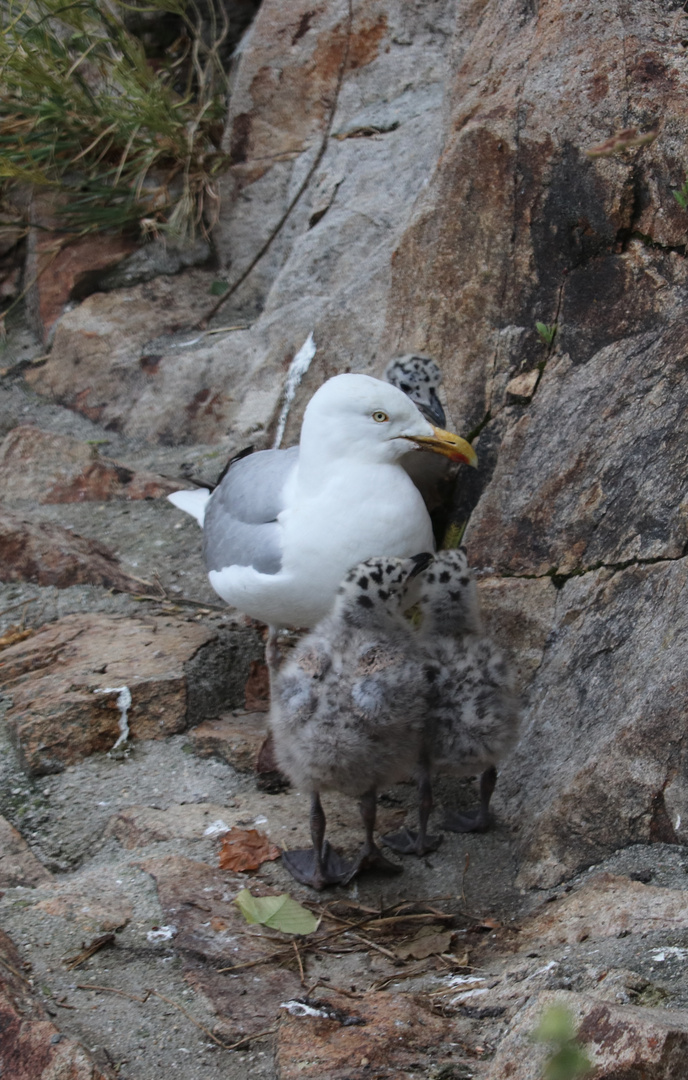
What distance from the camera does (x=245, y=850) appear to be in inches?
137

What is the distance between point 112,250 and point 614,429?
4.32 m

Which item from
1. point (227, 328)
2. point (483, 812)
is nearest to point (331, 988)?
point (483, 812)

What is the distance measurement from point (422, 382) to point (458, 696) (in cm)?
137

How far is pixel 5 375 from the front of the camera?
6828 millimetres

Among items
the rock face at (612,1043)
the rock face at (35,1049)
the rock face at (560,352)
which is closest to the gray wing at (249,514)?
the rock face at (560,352)

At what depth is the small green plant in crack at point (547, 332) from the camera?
158 inches

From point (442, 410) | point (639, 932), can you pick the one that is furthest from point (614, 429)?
point (639, 932)

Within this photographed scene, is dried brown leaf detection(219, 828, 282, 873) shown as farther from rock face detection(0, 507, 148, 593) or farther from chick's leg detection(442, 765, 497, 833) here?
rock face detection(0, 507, 148, 593)

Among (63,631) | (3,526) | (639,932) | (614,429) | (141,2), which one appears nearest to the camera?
(639,932)

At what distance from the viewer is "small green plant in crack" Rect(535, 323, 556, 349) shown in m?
4.01

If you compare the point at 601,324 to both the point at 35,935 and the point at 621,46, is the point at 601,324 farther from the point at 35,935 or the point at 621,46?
the point at 35,935

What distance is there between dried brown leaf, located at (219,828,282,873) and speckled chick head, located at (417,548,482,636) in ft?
2.88

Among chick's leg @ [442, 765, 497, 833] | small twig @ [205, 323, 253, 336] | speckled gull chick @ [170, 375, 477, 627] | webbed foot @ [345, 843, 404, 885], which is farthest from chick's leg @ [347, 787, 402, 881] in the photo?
small twig @ [205, 323, 253, 336]

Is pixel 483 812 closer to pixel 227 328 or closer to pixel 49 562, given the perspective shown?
pixel 49 562
